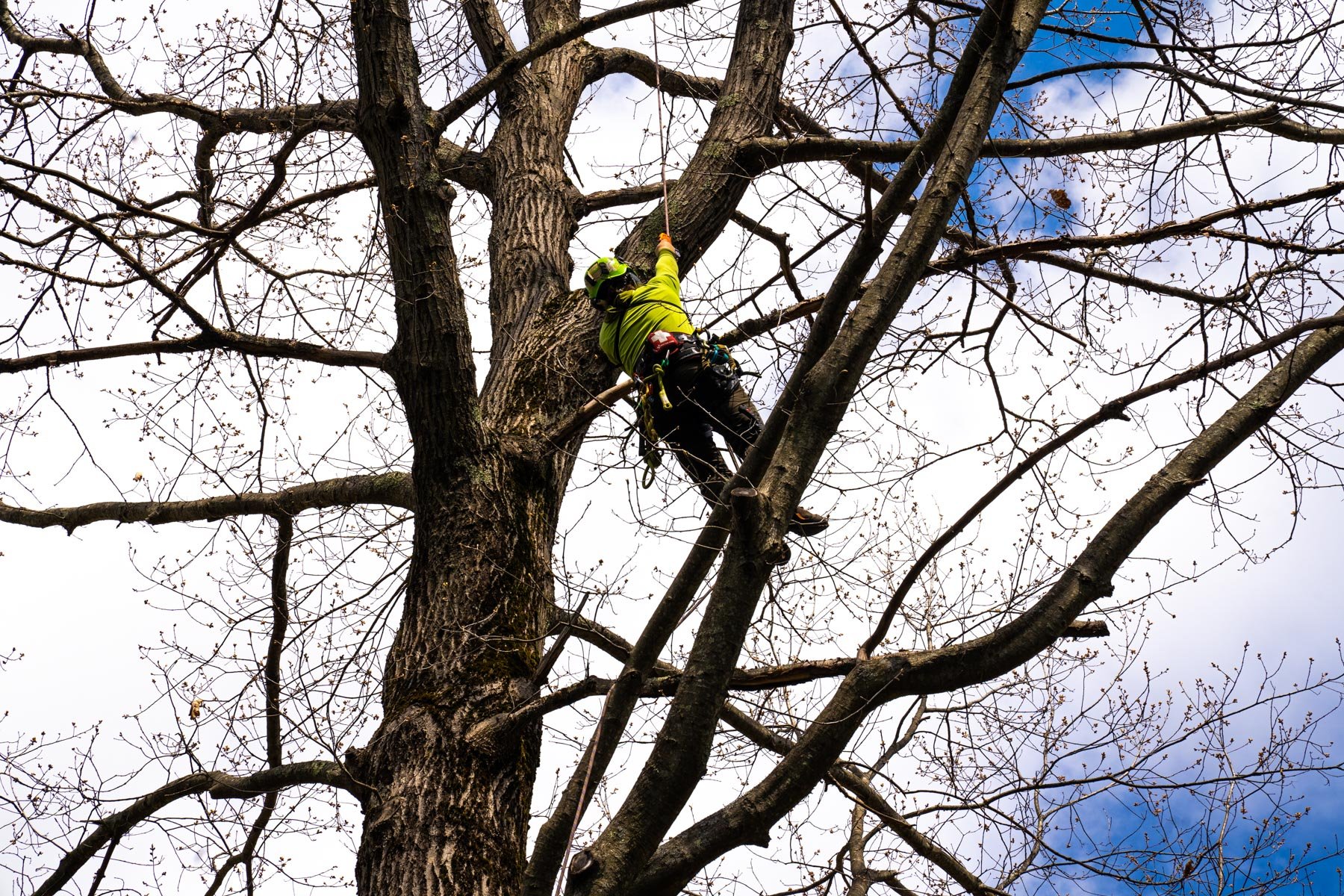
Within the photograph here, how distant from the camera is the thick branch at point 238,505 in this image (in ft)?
14.6

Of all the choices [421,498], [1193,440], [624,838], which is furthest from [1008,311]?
[624,838]

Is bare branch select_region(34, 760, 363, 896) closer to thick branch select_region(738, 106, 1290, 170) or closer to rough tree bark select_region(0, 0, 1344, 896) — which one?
rough tree bark select_region(0, 0, 1344, 896)

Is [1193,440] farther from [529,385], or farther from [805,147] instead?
[529,385]

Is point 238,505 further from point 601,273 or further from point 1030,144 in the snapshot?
point 1030,144

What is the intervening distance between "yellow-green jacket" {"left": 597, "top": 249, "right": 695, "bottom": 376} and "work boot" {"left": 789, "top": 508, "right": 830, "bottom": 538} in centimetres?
97

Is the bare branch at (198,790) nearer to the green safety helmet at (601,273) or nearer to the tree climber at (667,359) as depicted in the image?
the tree climber at (667,359)

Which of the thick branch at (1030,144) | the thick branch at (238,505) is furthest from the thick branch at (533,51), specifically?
the thick branch at (238,505)

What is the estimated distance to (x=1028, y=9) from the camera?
10.2 feet

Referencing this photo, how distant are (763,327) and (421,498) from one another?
161 centimetres

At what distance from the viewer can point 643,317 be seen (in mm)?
4504

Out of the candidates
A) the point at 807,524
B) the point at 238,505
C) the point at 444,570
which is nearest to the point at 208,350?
the point at 238,505

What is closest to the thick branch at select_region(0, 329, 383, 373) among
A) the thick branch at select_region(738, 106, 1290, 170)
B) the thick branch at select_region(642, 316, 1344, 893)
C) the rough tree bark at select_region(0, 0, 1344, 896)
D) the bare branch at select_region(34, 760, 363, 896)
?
the rough tree bark at select_region(0, 0, 1344, 896)

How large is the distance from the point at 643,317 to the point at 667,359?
0.21 meters

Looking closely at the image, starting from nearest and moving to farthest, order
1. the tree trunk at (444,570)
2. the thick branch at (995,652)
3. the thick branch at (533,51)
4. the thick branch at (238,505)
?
the thick branch at (995,652) → the tree trunk at (444,570) → the thick branch at (533,51) → the thick branch at (238,505)
